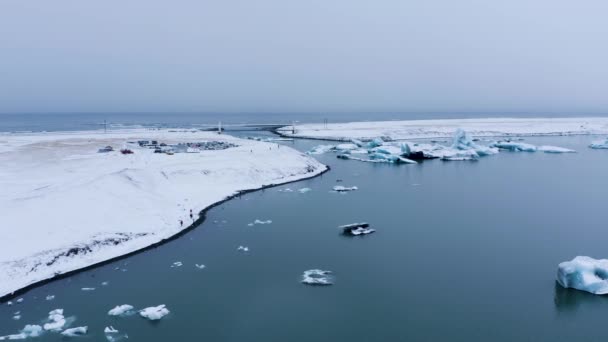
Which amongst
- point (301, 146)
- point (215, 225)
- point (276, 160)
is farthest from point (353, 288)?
point (301, 146)

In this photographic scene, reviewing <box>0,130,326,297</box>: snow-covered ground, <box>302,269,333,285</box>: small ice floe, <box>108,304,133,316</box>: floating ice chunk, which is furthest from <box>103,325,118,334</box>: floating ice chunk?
<box>302,269,333,285</box>: small ice floe

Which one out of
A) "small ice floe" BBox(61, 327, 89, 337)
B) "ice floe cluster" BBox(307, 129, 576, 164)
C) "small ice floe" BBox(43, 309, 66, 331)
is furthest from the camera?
"ice floe cluster" BBox(307, 129, 576, 164)

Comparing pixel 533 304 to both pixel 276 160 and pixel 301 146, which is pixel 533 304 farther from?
pixel 301 146

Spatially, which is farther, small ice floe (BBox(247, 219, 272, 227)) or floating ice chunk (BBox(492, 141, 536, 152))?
floating ice chunk (BBox(492, 141, 536, 152))

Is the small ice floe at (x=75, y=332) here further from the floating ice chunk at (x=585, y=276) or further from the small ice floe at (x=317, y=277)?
the floating ice chunk at (x=585, y=276)

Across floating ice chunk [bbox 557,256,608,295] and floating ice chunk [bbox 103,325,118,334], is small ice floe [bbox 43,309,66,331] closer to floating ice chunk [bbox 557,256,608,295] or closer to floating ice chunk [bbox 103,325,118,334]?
floating ice chunk [bbox 103,325,118,334]

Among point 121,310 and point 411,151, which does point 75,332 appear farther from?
point 411,151
